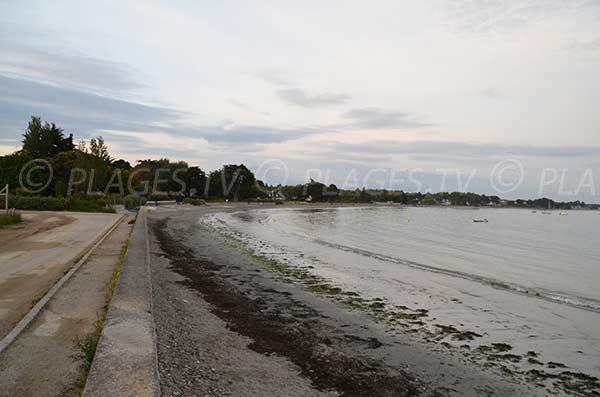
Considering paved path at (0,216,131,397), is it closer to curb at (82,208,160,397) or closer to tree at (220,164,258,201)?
curb at (82,208,160,397)

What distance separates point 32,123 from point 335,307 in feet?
224

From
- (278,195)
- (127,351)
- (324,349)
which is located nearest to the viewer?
(127,351)

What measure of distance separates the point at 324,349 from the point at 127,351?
367 centimetres

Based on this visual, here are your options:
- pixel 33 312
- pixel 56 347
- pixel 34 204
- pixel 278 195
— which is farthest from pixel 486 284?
pixel 278 195

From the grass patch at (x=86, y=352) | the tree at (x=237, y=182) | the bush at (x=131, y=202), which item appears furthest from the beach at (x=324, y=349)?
Answer: the tree at (x=237, y=182)

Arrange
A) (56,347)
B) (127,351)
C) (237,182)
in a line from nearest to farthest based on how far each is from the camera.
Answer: (127,351) → (56,347) → (237,182)

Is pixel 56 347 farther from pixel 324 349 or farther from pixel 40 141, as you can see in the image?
pixel 40 141

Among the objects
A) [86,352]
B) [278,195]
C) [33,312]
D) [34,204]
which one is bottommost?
[34,204]

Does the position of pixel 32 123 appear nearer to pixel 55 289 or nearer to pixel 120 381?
pixel 55 289

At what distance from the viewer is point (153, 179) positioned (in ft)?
305

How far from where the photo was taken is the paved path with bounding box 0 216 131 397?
5.56 meters

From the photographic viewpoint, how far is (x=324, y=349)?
8523mm

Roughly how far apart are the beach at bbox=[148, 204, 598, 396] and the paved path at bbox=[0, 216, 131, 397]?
1158mm

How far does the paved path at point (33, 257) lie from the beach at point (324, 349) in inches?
106
